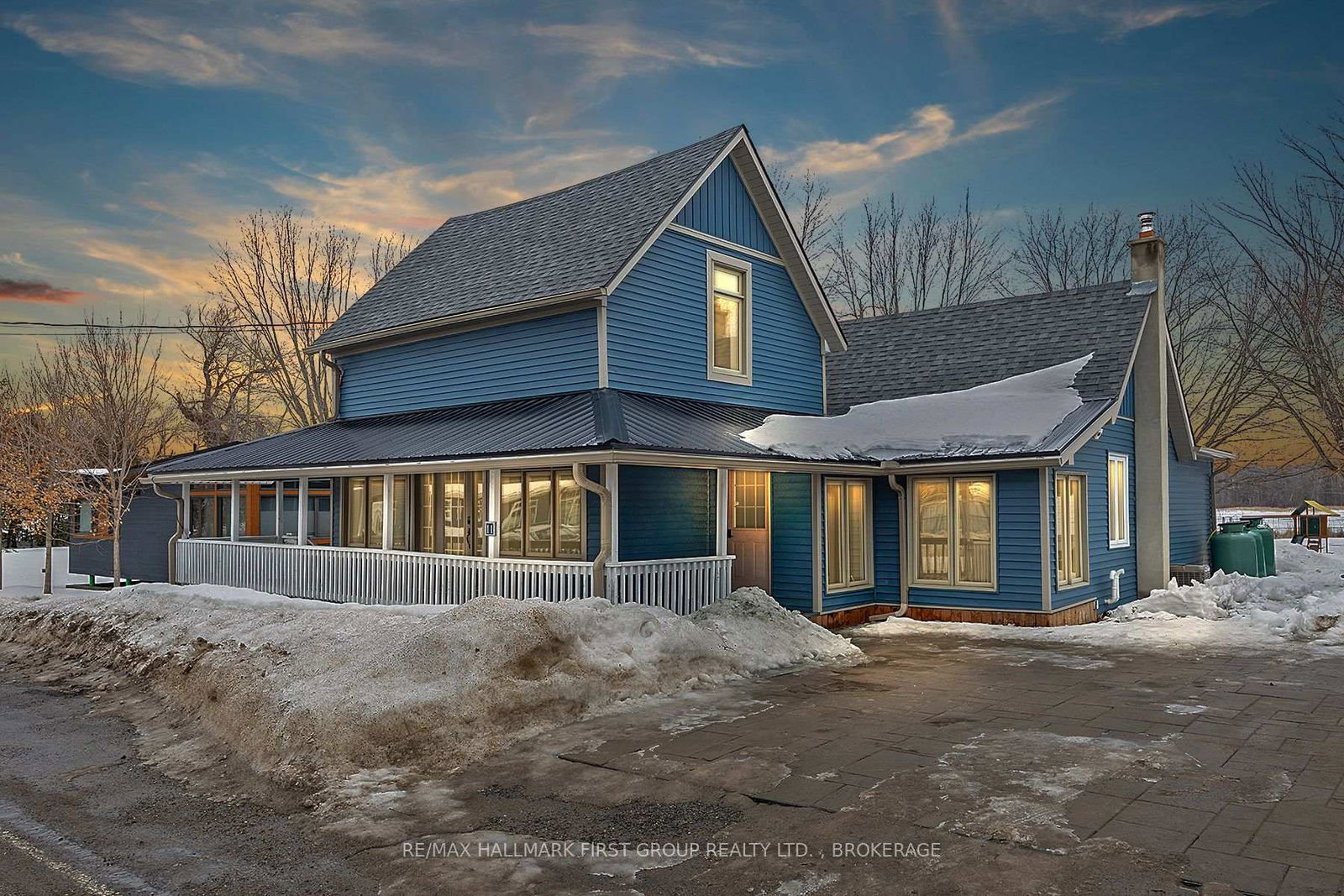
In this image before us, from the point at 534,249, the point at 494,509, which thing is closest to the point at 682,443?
the point at 494,509

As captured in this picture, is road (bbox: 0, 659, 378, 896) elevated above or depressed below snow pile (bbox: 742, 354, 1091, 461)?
below

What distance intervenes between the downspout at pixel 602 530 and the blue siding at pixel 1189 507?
14249mm

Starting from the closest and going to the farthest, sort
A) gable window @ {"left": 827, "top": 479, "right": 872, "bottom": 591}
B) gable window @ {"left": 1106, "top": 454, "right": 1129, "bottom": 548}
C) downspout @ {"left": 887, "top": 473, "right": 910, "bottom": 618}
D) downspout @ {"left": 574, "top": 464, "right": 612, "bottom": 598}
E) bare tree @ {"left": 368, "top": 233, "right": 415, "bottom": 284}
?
downspout @ {"left": 574, "top": 464, "right": 612, "bottom": 598}, gable window @ {"left": 827, "top": 479, "right": 872, "bottom": 591}, downspout @ {"left": 887, "top": 473, "right": 910, "bottom": 618}, gable window @ {"left": 1106, "top": 454, "right": 1129, "bottom": 548}, bare tree @ {"left": 368, "top": 233, "right": 415, "bottom": 284}

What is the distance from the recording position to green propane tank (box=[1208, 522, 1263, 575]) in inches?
851

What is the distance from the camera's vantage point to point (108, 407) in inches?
840

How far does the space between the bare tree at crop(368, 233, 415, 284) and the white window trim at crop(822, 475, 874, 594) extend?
25333mm

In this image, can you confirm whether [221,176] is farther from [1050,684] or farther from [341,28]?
[1050,684]

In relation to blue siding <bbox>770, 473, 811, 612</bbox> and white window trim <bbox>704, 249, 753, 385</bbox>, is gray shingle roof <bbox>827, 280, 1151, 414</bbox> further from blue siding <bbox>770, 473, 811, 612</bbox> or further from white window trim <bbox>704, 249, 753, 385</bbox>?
blue siding <bbox>770, 473, 811, 612</bbox>

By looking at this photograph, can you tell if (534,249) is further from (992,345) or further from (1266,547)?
(1266,547)

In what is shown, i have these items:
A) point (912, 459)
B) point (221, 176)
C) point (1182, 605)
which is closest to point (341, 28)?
point (221, 176)

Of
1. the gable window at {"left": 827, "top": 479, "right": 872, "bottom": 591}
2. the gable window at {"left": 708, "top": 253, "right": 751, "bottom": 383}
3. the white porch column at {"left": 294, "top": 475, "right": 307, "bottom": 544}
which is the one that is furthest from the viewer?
the white porch column at {"left": 294, "top": 475, "right": 307, "bottom": 544}

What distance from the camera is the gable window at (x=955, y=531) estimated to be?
15.6 metres

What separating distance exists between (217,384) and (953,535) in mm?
34430

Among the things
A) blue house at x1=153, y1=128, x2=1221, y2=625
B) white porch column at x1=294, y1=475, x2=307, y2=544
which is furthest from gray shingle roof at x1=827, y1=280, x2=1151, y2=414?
white porch column at x1=294, y1=475, x2=307, y2=544
